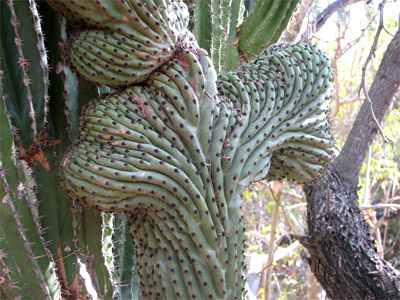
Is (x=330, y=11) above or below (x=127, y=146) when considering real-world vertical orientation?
above

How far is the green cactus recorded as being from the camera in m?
1.38

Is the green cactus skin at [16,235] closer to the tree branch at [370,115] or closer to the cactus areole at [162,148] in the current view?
the cactus areole at [162,148]

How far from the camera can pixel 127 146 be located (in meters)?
1.37

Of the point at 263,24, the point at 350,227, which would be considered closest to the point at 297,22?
the point at 263,24

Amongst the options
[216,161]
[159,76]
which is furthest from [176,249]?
[159,76]

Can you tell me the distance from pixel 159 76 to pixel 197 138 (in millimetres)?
235

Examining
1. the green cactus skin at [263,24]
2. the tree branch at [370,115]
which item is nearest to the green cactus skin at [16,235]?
the green cactus skin at [263,24]

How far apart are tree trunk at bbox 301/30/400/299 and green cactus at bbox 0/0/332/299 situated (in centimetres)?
196

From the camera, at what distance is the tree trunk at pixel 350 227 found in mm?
3602

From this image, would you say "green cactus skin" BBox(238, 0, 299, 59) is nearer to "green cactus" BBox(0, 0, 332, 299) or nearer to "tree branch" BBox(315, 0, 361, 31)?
"green cactus" BBox(0, 0, 332, 299)

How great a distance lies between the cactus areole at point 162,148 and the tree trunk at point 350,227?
6.61ft

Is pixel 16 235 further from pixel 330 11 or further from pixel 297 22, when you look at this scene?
pixel 330 11

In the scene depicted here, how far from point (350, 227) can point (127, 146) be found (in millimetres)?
2860

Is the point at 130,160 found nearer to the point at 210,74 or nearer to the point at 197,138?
the point at 197,138
